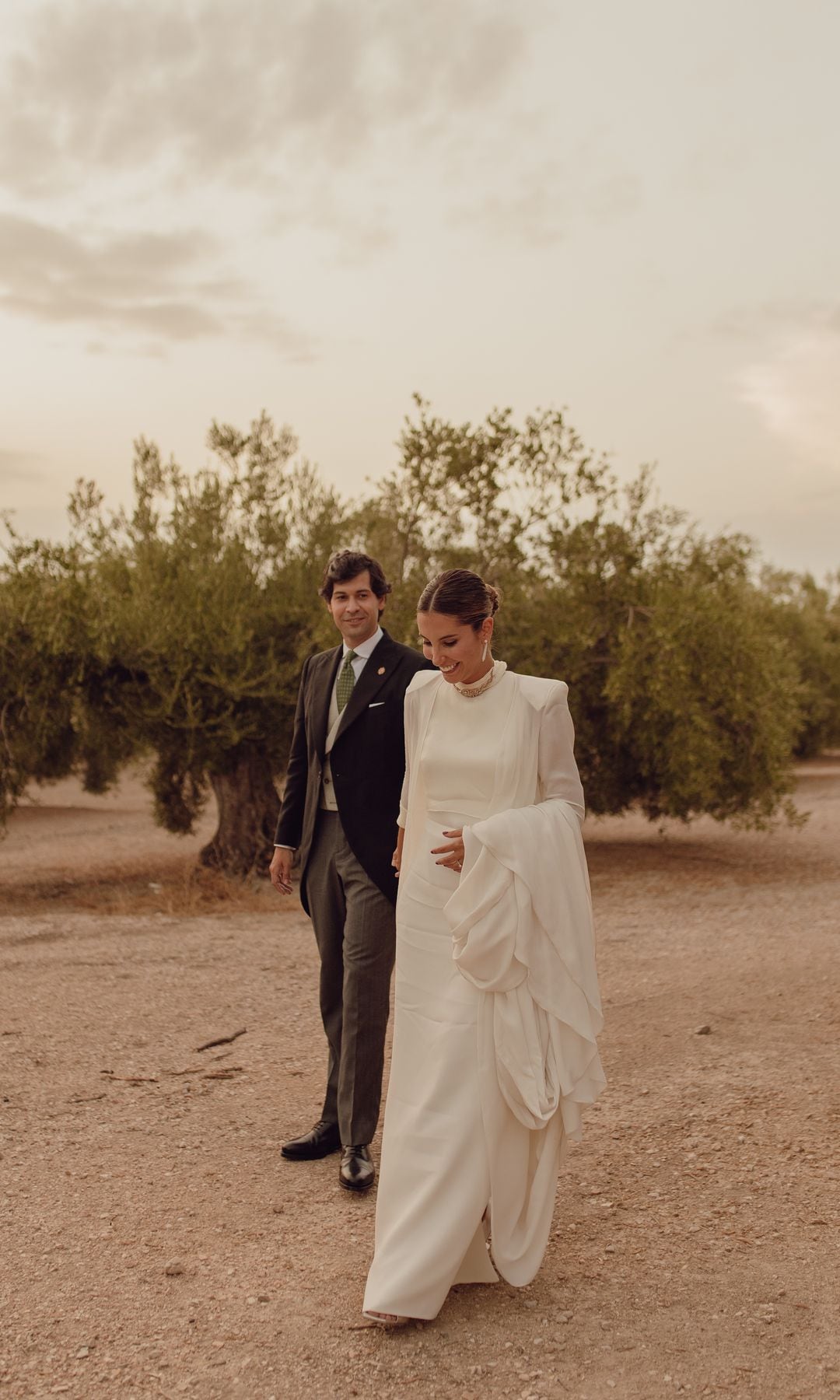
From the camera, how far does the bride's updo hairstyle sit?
3.76 meters

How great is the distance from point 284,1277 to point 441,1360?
2.50ft

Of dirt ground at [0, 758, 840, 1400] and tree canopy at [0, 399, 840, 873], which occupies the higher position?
tree canopy at [0, 399, 840, 873]

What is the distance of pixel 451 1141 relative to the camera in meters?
3.58

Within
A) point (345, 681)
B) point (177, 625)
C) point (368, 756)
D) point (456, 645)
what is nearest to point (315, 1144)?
point (368, 756)

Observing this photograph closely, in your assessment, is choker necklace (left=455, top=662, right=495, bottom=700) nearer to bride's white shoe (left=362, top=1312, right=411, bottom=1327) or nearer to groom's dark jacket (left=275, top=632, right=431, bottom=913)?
groom's dark jacket (left=275, top=632, right=431, bottom=913)

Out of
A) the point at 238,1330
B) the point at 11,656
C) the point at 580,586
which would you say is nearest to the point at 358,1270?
the point at 238,1330

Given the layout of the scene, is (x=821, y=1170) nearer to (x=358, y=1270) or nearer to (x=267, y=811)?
(x=358, y=1270)

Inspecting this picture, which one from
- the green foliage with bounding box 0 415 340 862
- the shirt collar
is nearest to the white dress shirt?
the shirt collar

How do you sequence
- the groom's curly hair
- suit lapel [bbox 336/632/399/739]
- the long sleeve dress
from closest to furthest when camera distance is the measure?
the long sleeve dress
the groom's curly hair
suit lapel [bbox 336/632/399/739]

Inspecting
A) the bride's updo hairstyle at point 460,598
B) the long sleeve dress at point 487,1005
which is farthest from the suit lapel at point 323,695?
the bride's updo hairstyle at point 460,598

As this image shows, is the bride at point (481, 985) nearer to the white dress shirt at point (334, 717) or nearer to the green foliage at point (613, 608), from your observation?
the white dress shirt at point (334, 717)

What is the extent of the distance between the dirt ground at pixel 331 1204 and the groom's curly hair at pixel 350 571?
2397mm

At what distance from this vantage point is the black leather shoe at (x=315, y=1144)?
515cm

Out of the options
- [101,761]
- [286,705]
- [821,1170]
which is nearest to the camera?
[821,1170]
